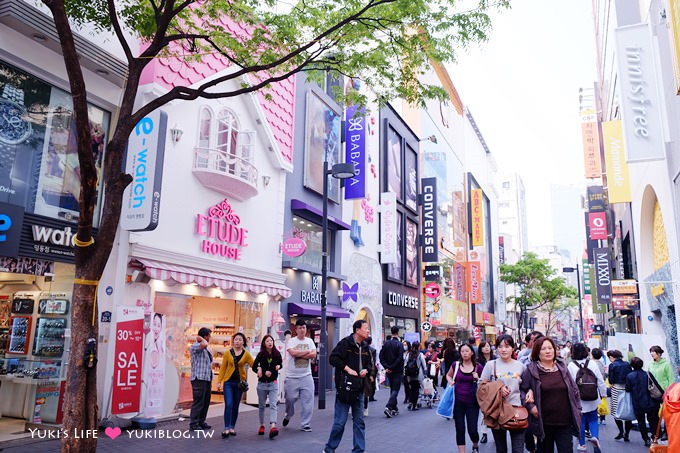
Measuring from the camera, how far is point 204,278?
12.2m

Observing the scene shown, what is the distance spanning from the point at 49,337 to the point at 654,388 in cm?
1122

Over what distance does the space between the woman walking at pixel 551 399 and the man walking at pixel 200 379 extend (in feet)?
19.5

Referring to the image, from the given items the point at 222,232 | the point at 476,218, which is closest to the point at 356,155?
the point at 222,232

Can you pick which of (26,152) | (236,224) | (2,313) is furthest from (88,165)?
(236,224)

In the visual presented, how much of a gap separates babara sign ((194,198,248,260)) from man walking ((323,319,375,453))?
245 inches

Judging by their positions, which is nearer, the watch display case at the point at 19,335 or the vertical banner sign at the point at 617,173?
the watch display case at the point at 19,335

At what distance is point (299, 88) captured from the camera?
18594 mm

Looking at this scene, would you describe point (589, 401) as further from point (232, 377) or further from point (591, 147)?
point (591, 147)

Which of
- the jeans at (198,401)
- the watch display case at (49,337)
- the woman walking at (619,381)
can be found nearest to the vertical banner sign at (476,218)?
the woman walking at (619,381)

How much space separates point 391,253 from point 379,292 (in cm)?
196

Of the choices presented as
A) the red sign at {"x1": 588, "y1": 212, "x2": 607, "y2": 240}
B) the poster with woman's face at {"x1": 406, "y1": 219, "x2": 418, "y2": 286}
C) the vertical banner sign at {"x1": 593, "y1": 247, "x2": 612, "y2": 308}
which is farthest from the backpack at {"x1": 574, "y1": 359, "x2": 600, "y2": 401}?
the red sign at {"x1": 588, "y1": 212, "x2": 607, "y2": 240}

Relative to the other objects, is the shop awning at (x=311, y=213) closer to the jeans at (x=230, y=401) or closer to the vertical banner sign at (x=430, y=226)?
the jeans at (x=230, y=401)

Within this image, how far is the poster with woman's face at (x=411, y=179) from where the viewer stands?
29812 millimetres

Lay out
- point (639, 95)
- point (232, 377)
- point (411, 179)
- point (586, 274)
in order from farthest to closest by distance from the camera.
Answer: point (586, 274) < point (411, 179) < point (639, 95) < point (232, 377)
